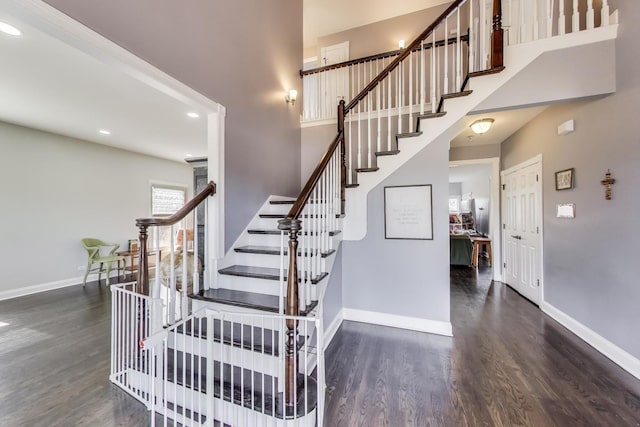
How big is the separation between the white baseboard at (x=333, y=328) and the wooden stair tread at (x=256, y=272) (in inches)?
27.9

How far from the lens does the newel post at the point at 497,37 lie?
8.25ft

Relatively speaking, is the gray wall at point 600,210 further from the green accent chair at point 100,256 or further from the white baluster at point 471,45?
the green accent chair at point 100,256

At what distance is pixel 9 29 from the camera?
1.84 m

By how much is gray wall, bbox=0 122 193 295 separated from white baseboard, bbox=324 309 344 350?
508cm

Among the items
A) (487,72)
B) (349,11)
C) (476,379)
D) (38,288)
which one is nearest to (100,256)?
(38,288)

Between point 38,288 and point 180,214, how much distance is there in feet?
14.2

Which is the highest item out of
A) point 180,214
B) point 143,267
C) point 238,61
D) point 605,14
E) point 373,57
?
point 373,57

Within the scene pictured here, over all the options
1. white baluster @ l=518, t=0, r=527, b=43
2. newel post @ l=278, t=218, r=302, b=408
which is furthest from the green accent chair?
white baluster @ l=518, t=0, r=527, b=43

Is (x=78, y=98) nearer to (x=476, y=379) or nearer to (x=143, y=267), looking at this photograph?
(x=143, y=267)

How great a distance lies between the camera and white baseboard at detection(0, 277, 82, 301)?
386cm

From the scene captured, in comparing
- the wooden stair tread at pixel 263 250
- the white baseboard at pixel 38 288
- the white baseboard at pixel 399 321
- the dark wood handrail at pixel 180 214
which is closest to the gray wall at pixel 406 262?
the white baseboard at pixel 399 321

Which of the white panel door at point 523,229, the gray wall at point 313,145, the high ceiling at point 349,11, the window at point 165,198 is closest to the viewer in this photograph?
the white panel door at point 523,229

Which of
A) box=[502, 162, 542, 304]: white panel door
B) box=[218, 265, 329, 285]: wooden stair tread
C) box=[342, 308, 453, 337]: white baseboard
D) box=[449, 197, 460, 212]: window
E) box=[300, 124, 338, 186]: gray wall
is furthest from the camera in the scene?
box=[449, 197, 460, 212]: window

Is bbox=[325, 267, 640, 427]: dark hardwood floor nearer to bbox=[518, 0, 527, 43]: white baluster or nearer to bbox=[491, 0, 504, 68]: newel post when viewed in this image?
bbox=[491, 0, 504, 68]: newel post
